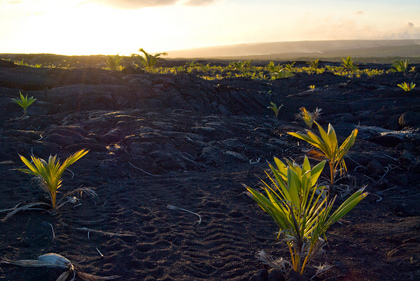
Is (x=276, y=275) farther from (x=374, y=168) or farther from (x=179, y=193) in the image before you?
(x=374, y=168)

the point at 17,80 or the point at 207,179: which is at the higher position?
the point at 17,80

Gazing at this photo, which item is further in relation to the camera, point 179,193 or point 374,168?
point 374,168

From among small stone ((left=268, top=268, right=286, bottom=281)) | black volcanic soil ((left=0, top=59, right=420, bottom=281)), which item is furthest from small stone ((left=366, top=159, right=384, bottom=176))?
small stone ((left=268, top=268, right=286, bottom=281))

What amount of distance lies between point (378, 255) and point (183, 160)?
320 cm

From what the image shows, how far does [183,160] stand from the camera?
16.0ft

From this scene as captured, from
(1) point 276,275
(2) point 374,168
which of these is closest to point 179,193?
(1) point 276,275

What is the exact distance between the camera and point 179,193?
11.8 feet

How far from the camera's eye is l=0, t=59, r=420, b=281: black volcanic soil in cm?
214

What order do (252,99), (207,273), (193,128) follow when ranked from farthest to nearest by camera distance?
(252,99), (193,128), (207,273)

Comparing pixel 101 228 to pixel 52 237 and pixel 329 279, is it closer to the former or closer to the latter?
pixel 52 237

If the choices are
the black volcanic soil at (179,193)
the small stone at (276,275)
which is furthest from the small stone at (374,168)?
the small stone at (276,275)

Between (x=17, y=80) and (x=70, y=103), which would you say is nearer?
(x=70, y=103)

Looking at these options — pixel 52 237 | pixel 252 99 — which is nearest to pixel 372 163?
pixel 52 237

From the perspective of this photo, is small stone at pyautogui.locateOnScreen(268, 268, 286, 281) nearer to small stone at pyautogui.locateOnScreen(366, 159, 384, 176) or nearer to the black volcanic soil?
the black volcanic soil
